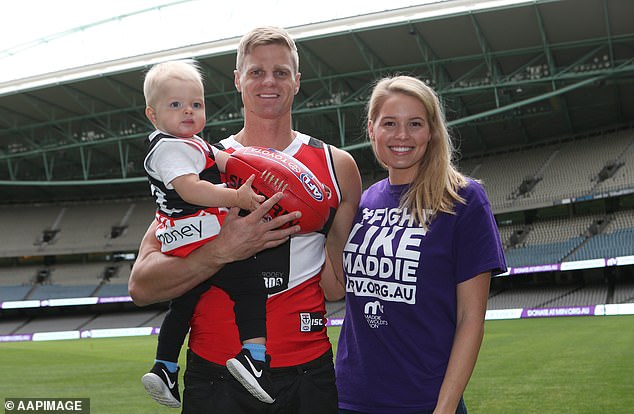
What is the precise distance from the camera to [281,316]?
312cm

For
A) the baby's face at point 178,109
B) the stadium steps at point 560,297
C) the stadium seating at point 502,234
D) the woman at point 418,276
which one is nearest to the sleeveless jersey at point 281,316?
the woman at point 418,276

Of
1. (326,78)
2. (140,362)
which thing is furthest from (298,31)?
(140,362)

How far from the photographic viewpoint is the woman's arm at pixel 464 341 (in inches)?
113

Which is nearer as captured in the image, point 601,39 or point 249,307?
point 249,307

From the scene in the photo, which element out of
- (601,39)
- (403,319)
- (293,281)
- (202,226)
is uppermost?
(601,39)

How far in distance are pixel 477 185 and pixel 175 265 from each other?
1.56m

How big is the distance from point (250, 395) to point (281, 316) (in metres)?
0.41

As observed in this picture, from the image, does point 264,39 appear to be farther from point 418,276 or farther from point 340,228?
point 418,276

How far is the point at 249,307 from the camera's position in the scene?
303 centimetres

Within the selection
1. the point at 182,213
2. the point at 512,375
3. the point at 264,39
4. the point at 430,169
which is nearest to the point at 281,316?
the point at 182,213

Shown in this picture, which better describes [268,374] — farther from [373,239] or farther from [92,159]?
[92,159]

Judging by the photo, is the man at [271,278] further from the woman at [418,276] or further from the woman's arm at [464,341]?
the woman's arm at [464,341]

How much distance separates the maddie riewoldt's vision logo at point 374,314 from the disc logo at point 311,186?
60 cm

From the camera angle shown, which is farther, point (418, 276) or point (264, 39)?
point (264, 39)
